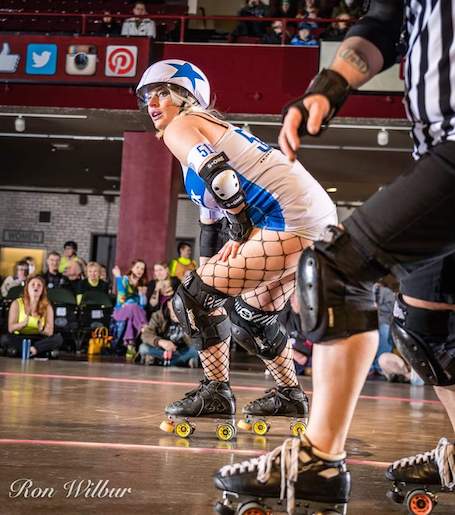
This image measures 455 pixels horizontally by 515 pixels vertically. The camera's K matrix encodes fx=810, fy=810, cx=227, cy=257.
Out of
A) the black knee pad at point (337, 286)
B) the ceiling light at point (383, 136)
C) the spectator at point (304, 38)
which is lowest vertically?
the black knee pad at point (337, 286)

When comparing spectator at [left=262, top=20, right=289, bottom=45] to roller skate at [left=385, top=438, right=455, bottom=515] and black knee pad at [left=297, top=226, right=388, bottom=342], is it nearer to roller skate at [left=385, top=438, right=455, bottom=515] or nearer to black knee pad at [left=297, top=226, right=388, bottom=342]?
roller skate at [left=385, top=438, right=455, bottom=515]

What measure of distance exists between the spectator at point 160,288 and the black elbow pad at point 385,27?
6.77 metres

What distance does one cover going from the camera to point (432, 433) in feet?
11.2

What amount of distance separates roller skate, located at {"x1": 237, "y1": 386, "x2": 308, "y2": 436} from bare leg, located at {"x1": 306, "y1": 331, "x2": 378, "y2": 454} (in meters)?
1.68

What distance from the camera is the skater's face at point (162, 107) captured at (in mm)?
2941

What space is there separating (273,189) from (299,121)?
123 cm

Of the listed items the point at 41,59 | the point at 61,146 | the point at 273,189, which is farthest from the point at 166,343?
the point at 61,146

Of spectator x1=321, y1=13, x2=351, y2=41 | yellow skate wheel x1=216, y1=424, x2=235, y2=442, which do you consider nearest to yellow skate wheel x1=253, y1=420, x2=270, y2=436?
yellow skate wheel x1=216, y1=424, x2=235, y2=442

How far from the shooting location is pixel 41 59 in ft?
33.8

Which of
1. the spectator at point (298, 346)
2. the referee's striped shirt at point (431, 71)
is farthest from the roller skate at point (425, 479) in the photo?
the spectator at point (298, 346)

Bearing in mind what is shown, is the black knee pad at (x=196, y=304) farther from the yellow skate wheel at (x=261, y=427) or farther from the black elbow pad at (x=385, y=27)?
the black elbow pad at (x=385, y=27)

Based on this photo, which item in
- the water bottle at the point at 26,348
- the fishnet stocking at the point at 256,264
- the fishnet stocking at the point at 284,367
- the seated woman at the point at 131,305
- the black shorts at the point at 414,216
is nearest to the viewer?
the black shorts at the point at 414,216

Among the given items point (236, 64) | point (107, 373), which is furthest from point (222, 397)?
point (236, 64)

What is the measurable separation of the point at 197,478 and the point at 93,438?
0.75m
